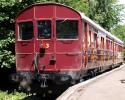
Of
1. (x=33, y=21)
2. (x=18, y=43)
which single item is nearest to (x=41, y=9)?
(x=33, y=21)

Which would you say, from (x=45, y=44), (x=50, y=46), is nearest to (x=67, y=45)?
(x=50, y=46)

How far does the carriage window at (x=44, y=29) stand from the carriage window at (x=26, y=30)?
1.06 ft

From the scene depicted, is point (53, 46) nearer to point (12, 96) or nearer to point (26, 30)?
point (26, 30)

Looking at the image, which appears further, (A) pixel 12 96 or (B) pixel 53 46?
(A) pixel 12 96

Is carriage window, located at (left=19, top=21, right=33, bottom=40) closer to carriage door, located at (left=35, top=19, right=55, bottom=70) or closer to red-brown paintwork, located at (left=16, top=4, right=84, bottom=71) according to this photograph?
red-brown paintwork, located at (left=16, top=4, right=84, bottom=71)

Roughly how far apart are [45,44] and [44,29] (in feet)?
1.88

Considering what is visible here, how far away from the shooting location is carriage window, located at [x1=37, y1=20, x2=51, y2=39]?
16516 mm

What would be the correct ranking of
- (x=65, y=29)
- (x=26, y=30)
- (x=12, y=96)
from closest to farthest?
1. (x=65, y=29)
2. (x=26, y=30)
3. (x=12, y=96)

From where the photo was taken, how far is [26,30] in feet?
55.4

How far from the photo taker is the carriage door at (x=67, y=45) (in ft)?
53.0

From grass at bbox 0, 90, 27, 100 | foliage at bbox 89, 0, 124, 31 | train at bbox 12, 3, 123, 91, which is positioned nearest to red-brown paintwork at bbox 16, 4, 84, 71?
train at bbox 12, 3, 123, 91

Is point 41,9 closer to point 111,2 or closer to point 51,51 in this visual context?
point 51,51

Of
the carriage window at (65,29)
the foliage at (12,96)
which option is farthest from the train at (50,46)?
the foliage at (12,96)

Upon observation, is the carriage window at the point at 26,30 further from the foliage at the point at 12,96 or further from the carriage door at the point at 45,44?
the foliage at the point at 12,96
